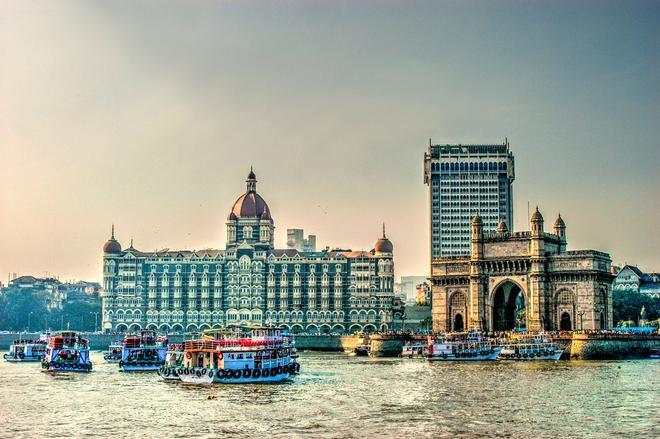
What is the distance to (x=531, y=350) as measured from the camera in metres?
128

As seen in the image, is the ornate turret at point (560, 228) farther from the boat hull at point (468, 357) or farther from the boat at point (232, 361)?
the boat at point (232, 361)

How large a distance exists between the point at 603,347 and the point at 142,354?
55709mm

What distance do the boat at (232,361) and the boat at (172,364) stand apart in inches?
34.4

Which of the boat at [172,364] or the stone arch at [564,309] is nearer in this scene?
the boat at [172,364]

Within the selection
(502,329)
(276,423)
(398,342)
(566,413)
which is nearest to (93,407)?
(276,423)

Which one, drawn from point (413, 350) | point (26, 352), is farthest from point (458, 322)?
point (26, 352)

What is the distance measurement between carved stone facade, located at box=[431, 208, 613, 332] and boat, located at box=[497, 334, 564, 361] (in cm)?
1499

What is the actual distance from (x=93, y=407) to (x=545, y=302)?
87160 mm

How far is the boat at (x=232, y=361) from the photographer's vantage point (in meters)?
90.9

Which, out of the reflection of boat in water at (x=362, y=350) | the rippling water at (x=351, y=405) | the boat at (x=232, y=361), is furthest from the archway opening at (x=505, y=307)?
the boat at (x=232, y=361)

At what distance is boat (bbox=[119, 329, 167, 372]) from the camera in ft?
372

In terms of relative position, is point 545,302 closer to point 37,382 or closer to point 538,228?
point 538,228

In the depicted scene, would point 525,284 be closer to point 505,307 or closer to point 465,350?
point 505,307

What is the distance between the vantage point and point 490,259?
154 metres
